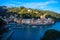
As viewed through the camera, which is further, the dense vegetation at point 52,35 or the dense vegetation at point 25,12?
the dense vegetation at point 25,12

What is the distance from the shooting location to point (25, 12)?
118 inches

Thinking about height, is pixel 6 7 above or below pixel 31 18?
above

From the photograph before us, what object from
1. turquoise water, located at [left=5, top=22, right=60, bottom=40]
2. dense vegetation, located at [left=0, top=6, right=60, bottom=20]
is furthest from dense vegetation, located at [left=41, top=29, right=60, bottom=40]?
dense vegetation, located at [left=0, top=6, right=60, bottom=20]

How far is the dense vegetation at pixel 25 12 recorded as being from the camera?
2982 millimetres

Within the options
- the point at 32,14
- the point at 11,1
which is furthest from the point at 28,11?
the point at 11,1

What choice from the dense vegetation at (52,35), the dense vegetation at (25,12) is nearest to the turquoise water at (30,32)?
the dense vegetation at (52,35)

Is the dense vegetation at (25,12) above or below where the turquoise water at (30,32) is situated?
above

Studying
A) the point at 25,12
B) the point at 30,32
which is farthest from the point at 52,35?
the point at 25,12

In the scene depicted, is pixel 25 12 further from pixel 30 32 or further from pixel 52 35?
pixel 52 35

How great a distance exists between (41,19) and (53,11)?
0.72 feet

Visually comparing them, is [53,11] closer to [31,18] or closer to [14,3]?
[31,18]

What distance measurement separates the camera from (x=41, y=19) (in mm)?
2990

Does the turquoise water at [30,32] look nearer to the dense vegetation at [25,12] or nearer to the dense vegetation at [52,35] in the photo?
the dense vegetation at [52,35]

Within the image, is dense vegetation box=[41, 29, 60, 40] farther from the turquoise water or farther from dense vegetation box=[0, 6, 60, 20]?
dense vegetation box=[0, 6, 60, 20]
